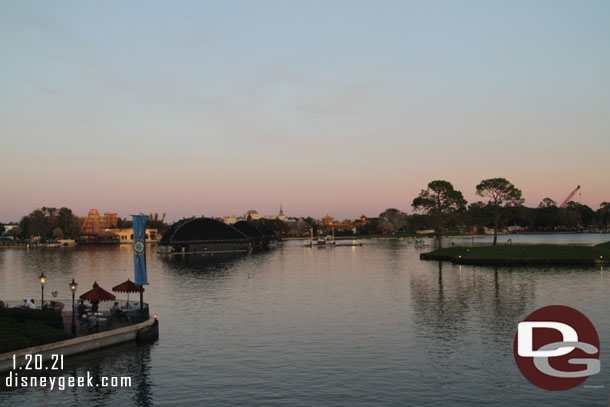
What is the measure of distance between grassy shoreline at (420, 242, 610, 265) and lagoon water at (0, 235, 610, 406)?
22917 mm

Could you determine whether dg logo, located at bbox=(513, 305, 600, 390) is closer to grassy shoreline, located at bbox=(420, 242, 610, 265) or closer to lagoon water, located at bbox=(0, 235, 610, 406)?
lagoon water, located at bbox=(0, 235, 610, 406)

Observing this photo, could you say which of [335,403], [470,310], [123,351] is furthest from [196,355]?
[470,310]

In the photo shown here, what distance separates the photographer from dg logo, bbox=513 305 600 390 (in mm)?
31891

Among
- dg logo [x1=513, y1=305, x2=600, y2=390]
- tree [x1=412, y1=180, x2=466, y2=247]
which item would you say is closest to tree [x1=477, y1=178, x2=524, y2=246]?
tree [x1=412, y1=180, x2=466, y2=247]

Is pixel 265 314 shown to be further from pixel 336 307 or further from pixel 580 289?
pixel 580 289

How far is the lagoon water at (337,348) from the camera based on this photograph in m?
29.2

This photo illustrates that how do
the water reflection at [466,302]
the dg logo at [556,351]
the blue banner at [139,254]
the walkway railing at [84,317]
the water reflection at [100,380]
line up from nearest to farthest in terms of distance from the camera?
the water reflection at [100,380]
the dg logo at [556,351]
the walkway railing at [84,317]
the blue banner at [139,254]
the water reflection at [466,302]

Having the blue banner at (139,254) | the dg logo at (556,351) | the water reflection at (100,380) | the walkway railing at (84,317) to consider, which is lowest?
the dg logo at (556,351)

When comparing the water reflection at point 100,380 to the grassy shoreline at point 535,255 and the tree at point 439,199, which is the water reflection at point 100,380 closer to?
the grassy shoreline at point 535,255

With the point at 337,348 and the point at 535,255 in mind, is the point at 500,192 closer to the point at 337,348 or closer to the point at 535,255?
the point at 535,255

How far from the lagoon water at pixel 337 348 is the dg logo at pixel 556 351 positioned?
34.5 inches

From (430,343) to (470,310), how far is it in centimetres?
1684

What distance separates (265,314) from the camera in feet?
181

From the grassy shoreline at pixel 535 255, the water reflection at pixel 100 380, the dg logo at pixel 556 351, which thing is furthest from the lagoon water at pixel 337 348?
the grassy shoreline at pixel 535 255
